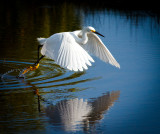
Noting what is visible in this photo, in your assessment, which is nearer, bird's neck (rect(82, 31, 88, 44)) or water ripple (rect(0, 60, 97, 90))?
water ripple (rect(0, 60, 97, 90))

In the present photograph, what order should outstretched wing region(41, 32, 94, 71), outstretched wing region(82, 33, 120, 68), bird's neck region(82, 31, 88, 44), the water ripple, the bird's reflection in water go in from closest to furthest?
the bird's reflection in water → outstretched wing region(41, 32, 94, 71) → the water ripple → bird's neck region(82, 31, 88, 44) → outstretched wing region(82, 33, 120, 68)

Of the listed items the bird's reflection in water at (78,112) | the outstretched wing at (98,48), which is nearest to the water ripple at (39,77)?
the outstretched wing at (98,48)

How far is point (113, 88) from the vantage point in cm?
800

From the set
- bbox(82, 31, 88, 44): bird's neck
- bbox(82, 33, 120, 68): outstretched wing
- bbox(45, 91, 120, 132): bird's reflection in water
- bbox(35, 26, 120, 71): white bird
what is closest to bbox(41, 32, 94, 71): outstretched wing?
bbox(35, 26, 120, 71): white bird

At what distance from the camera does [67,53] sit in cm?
726

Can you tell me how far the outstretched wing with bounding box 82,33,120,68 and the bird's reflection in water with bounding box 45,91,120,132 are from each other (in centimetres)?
157

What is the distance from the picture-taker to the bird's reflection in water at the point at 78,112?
5.74m

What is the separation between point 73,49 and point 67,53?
0.48 feet

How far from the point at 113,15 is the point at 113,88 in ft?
44.8

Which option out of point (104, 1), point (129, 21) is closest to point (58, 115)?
point (129, 21)

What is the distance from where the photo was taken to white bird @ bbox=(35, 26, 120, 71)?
276 inches

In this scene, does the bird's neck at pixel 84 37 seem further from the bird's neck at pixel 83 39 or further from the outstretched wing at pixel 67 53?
the outstretched wing at pixel 67 53

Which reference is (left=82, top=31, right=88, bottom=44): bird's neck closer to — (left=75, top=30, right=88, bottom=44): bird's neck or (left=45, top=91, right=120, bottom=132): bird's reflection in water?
(left=75, top=30, right=88, bottom=44): bird's neck

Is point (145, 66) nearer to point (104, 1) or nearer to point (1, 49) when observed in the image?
point (1, 49)
